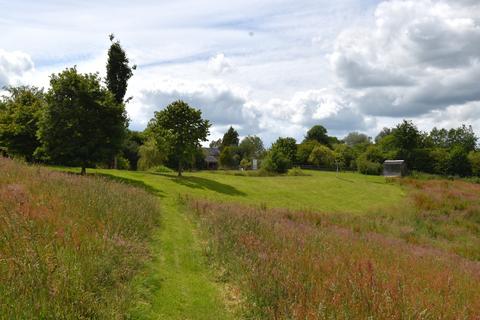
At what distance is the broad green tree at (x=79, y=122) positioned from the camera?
93.4 ft

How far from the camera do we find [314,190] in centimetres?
4144

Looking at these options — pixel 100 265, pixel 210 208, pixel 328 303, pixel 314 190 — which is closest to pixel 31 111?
pixel 210 208

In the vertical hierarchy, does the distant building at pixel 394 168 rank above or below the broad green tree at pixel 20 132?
below

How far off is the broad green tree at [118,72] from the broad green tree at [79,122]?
12.9 meters

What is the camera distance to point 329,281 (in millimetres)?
7727

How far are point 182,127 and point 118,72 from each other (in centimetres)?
1029

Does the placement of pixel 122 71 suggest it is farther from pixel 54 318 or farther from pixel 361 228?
pixel 54 318

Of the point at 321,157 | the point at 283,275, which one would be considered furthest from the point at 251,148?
the point at 283,275

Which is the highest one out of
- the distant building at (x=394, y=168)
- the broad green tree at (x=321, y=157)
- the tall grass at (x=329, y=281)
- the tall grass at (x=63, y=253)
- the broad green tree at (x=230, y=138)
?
the broad green tree at (x=230, y=138)

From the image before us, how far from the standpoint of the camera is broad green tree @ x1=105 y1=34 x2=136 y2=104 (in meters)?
42.7

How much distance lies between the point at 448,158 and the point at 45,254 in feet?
272

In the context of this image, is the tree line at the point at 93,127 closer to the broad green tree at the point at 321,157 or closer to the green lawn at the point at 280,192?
the green lawn at the point at 280,192

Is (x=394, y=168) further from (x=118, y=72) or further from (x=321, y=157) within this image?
(x=118, y=72)

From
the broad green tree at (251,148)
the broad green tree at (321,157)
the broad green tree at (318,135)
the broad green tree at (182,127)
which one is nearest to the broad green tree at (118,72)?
the broad green tree at (182,127)
